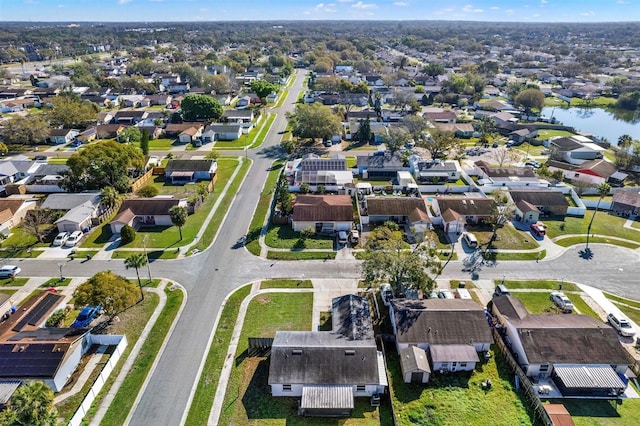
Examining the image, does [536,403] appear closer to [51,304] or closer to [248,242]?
[248,242]

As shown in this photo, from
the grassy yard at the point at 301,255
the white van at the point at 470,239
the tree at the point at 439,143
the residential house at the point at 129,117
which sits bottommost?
the grassy yard at the point at 301,255

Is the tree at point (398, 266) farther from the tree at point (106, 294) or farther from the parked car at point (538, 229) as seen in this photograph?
the tree at point (106, 294)

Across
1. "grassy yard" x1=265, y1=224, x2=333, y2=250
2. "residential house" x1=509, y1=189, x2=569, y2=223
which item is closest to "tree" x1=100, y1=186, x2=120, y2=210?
"grassy yard" x1=265, y1=224, x2=333, y2=250

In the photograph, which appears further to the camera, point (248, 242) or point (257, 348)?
point (248, 242)

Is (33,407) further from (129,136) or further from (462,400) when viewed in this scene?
(129,136)

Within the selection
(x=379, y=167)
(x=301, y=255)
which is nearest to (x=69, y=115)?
(x=379, y=167)

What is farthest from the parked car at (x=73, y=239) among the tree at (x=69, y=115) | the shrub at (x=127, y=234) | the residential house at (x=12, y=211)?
the tree at (x=69, y=115)

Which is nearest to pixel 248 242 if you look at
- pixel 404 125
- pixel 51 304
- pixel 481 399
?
pixel 51 304
